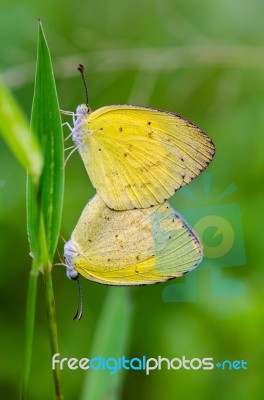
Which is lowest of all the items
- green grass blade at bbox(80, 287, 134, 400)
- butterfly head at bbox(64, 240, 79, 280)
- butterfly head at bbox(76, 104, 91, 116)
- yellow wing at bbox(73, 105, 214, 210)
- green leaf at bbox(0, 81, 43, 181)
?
green grass blade at bbox(80, 287, 134, 400)

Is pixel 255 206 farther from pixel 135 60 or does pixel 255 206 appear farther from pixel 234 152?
pixel 135 60

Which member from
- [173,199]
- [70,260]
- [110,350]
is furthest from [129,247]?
[173,199]

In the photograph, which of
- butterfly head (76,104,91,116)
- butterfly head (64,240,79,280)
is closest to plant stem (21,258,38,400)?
butterfly head (64,240,79,280)

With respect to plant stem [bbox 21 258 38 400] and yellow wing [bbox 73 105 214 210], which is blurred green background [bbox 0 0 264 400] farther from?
plant stem [bbox 21 258 38 400]

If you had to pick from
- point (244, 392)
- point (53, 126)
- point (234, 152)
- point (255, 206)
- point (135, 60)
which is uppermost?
point (135, 60)

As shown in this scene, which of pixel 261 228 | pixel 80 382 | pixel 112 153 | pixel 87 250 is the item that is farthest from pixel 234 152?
pixel 87 250

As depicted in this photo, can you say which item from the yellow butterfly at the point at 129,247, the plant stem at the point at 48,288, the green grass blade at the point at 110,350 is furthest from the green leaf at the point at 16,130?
the green grass blade at the point at 110,350
